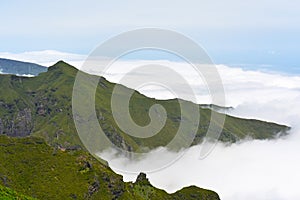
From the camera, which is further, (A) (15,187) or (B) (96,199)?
(B) (96,199)

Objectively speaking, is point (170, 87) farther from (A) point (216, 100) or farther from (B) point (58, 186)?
(B) point (58, 186)

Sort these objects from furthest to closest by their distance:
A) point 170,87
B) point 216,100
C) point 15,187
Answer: point 15,187 → point 170,87 → point 216,100

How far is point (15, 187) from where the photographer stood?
180m

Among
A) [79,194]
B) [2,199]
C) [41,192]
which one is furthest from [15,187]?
[2,199]

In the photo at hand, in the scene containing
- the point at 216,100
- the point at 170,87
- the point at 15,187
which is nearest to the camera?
the point at 216,100

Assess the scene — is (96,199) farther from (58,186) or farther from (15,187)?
(15,187)

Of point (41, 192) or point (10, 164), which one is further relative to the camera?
point (10, 164)

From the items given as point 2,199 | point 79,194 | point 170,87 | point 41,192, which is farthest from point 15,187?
point 170,87

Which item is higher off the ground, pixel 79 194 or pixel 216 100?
pixel 216 100

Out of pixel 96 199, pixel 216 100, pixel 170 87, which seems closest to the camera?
pixel 216 100

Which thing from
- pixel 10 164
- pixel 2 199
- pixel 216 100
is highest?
pixel 216 100

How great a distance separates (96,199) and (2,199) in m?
115

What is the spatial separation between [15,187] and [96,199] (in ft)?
121

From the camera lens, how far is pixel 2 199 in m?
82.8
